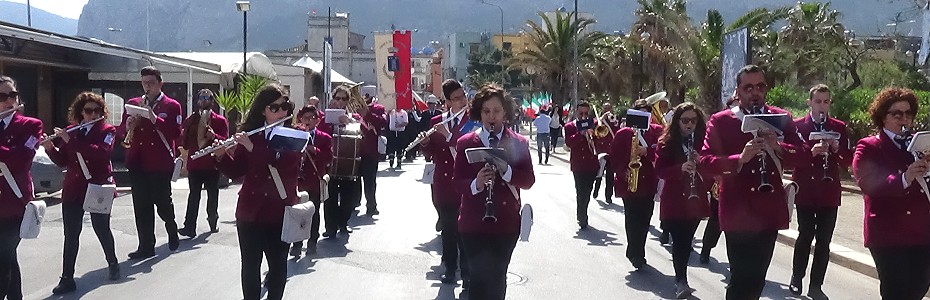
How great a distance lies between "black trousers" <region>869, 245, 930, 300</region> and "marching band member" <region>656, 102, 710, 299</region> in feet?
6.94

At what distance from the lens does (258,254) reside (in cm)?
616

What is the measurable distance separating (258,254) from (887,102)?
414 cm

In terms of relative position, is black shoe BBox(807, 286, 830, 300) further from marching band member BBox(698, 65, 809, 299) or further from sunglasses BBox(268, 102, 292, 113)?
sunglasses BBox(268, 102, 292, 113)

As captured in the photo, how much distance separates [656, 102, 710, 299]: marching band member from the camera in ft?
26.2

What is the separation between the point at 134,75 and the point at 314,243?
18.0m

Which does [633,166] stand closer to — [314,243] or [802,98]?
[314,243]

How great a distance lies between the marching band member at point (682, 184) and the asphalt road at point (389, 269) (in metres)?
0.43

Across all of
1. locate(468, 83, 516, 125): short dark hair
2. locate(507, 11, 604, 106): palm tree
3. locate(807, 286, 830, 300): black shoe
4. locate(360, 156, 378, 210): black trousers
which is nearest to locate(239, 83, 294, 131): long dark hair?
locate(468, 83, 516, 125): short dark hair

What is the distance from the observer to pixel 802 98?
23.8 meters

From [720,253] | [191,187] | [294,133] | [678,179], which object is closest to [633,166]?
[678,179]

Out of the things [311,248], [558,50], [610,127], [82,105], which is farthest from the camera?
[558,50]

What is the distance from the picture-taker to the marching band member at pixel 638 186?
9422 millimetres

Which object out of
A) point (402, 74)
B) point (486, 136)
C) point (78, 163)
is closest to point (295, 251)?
point (78, 163)

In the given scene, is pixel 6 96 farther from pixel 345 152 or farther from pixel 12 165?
pixel 345 152
